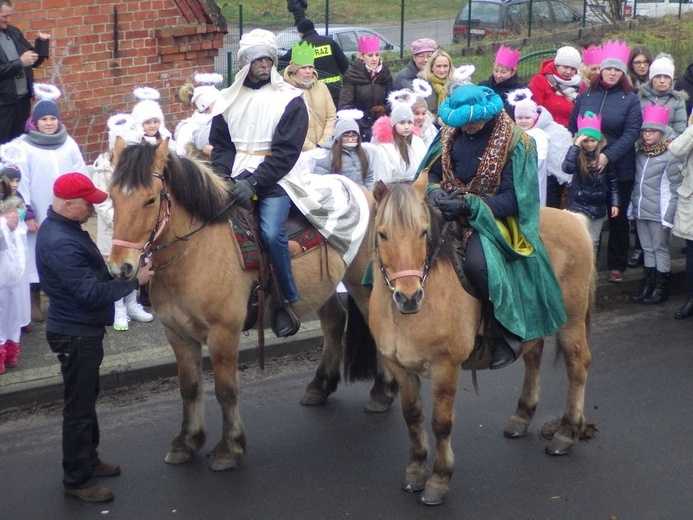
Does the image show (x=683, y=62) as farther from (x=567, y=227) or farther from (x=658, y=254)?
(x=567, y=227)

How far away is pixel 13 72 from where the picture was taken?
382 inches

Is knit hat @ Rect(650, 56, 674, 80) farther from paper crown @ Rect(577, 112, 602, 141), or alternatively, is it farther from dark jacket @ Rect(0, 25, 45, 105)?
dark jacket @ Rect(0, 25, 45, 105)

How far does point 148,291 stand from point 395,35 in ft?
48.8

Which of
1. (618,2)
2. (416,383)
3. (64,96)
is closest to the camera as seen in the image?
(416,383)

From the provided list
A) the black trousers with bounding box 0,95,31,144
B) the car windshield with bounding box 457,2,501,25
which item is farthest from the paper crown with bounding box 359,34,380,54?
the car windshield with bounding box 457,2,501,25

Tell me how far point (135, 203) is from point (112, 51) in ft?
21.3

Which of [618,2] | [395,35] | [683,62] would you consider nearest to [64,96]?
[395,35]

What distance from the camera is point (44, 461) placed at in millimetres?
6723

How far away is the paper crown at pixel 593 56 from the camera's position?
36.9 ft

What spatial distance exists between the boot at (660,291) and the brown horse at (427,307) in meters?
3.60


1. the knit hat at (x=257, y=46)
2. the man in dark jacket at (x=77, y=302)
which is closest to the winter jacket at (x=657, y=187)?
the knit hat at (x=257, y=46)

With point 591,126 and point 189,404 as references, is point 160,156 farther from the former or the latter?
point 591,126

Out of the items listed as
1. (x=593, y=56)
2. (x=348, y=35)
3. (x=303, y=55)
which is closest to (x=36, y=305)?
(x=303, y=55)

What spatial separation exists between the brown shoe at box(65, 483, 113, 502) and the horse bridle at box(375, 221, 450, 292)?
7.10ft
